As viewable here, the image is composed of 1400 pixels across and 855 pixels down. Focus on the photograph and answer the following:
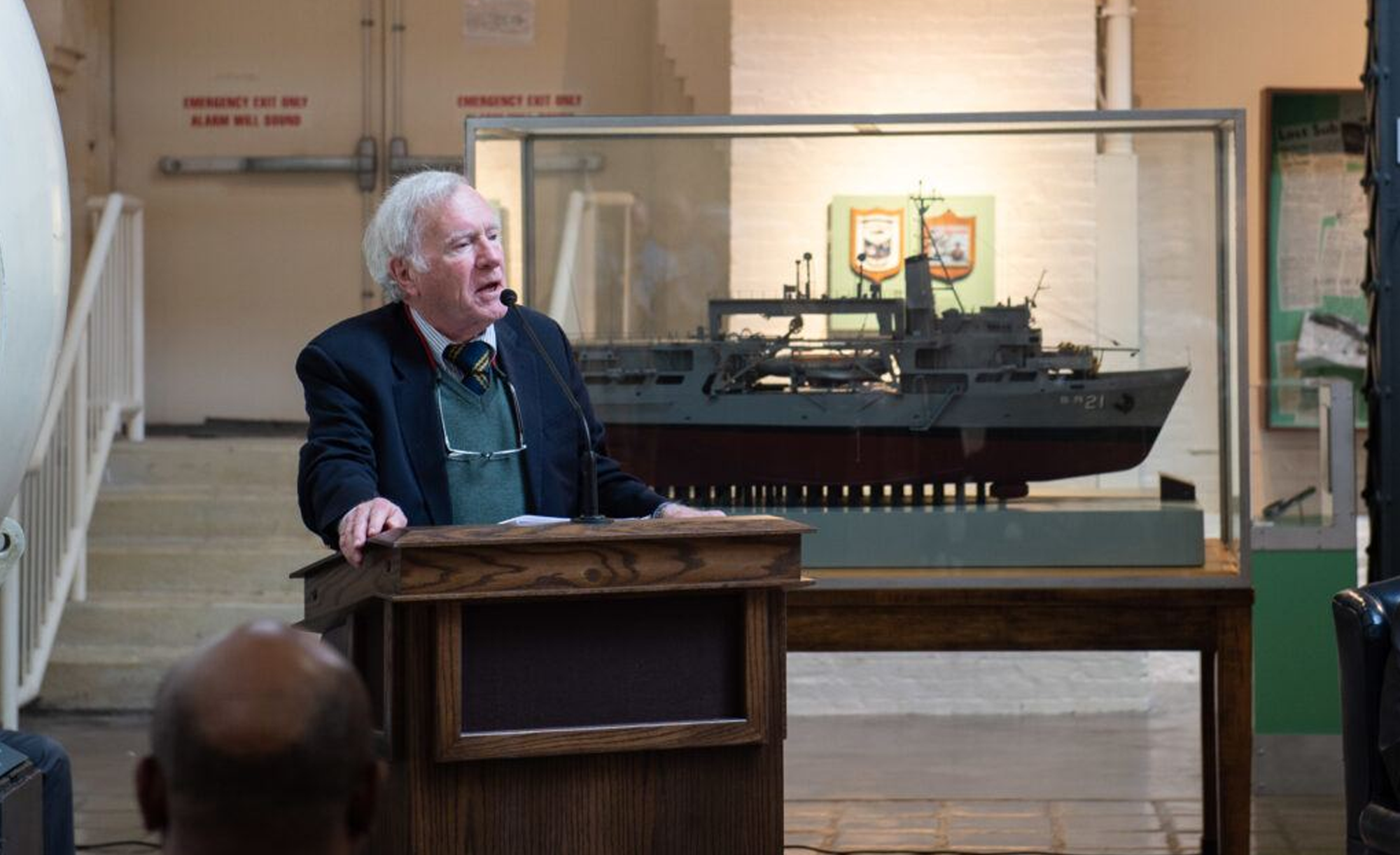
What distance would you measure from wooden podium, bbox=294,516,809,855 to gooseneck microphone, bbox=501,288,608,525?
13 centimetres

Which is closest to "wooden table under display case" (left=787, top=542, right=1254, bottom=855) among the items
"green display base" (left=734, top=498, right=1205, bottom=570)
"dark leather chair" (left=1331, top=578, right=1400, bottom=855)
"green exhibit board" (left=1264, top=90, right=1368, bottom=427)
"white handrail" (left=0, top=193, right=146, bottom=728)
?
"green display base" (left=734, top=498, right=1205, bottom=570)

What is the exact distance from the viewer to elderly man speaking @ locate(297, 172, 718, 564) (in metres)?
3.09

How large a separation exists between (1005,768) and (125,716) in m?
3.11

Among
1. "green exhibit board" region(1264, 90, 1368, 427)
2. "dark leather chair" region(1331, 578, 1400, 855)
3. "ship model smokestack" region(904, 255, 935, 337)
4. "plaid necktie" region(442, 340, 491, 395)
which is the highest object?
"green exhibit board" region(1264, 90, 1368, 427)

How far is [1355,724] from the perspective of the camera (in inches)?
157

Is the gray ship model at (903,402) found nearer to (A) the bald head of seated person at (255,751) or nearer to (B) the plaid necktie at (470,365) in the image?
(B) the plaid necktie at (470,365)

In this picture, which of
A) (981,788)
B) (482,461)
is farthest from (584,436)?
(981,788)

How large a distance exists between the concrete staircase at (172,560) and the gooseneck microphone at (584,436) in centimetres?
430

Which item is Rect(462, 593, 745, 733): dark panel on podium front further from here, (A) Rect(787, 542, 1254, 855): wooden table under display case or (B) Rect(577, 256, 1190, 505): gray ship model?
(B) Rect(577, 256, 1190, 505): gray ship model

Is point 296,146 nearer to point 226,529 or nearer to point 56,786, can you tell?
point 226,529

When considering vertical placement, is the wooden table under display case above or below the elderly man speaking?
below

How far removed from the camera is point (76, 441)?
292 inches

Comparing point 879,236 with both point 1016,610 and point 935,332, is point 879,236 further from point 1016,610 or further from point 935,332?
point 1016,610

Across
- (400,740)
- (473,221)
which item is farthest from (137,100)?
(400,740)
